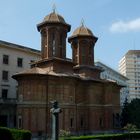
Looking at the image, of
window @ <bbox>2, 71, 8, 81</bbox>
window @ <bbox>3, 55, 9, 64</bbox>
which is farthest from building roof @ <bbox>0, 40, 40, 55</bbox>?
window @ <bbox>2, 71, 8, 81</bbox>

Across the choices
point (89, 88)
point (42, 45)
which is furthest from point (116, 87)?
point (42, 45)

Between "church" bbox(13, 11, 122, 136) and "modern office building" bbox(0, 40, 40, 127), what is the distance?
7.92m

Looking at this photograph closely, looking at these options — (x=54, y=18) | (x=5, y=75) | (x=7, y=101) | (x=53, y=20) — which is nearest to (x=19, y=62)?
(x=5, y=75)

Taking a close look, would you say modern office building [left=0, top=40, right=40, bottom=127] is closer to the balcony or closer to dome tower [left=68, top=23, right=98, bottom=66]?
the balcony

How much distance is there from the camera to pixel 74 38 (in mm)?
49375

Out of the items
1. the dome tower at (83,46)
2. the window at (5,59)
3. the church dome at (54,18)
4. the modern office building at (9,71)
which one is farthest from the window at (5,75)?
the church dome at (54,18)

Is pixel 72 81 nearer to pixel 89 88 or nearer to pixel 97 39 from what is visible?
pixel 89 88

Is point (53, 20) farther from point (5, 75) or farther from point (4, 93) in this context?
point (4, 93)

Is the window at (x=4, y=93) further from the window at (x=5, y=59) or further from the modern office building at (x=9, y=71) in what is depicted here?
the window at (x=5, y=59)

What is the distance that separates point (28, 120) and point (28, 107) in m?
1.55

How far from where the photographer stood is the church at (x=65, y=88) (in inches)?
1599

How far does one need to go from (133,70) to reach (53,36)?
106m

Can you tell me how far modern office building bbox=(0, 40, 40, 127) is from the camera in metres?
49.2

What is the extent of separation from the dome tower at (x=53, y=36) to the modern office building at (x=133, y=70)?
103 metres
